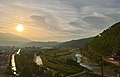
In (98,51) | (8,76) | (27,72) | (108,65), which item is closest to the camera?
(27,72)

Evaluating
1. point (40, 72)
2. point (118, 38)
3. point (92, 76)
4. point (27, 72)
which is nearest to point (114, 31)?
point (118, 38)

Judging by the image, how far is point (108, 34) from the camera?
6556 centimetres

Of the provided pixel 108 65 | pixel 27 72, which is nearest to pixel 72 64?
pixel 108 65

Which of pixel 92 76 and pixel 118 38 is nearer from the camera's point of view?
pixel 92 76

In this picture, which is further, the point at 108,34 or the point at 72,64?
the point at 108,34

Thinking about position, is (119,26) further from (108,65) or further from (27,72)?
(27,72)

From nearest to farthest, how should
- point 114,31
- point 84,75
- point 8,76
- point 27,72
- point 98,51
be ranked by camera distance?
point 84,75 → point 27,72 → point 8,76 → point 98,51 → point 114,31

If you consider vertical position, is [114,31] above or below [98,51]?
above

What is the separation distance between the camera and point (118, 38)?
2227 inches

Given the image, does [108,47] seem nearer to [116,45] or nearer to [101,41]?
[116,45]

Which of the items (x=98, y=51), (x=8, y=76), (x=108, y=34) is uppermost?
(x=108, y=34)

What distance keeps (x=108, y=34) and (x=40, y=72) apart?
35.8 metres

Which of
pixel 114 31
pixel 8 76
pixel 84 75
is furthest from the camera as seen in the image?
pixel 114 31

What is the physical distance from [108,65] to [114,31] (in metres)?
19.8
